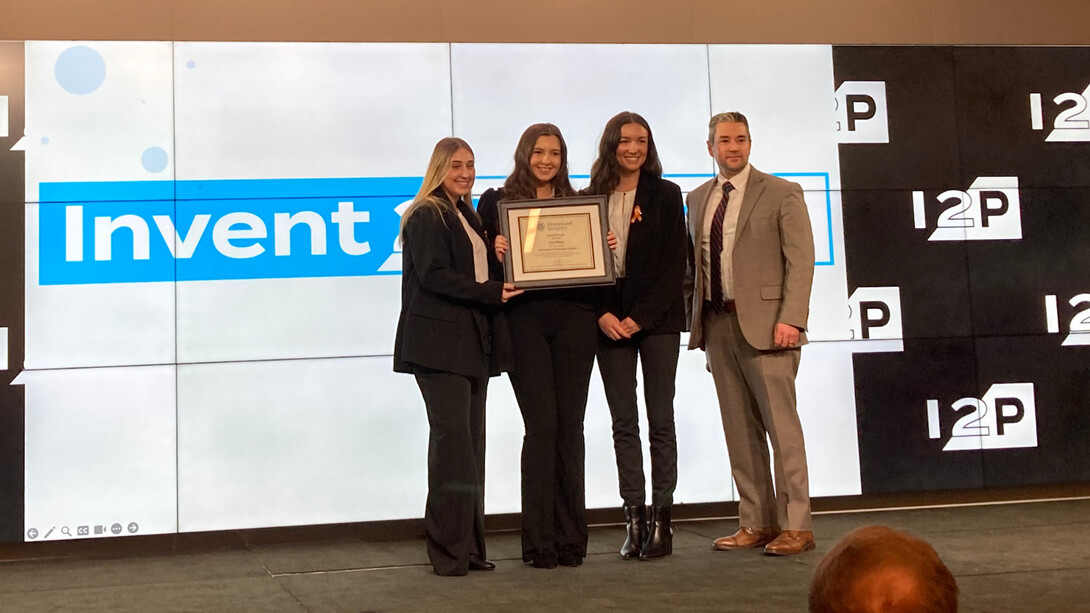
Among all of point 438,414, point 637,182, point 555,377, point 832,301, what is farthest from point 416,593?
point 832,301

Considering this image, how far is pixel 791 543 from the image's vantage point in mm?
3672

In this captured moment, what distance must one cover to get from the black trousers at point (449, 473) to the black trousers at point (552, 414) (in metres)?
0.19

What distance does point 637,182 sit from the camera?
3830mm

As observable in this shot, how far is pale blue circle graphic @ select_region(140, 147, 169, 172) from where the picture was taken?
462cm

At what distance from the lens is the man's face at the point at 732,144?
394cm

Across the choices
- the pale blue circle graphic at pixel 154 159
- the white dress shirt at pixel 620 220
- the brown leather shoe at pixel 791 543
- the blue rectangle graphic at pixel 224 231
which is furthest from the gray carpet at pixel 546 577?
the pale blue circle graphic at pixel 154 159

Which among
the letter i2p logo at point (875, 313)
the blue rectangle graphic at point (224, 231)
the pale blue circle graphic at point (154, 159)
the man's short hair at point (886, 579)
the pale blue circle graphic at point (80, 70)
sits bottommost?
the man's short hair at point (886, 579)

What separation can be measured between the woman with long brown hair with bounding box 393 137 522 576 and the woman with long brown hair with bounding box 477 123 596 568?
112mm

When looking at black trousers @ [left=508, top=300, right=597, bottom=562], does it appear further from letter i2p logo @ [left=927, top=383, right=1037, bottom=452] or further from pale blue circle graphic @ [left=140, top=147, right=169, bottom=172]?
letter i2p logo @ [left=927, top=383, right=1037, bottom=452]

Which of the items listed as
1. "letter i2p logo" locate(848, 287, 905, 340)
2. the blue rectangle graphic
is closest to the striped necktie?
"letter i2p logo" locate(848, 287, 905, 340)

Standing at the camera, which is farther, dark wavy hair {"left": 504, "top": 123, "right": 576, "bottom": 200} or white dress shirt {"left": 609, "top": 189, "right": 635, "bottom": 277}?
white dress shirt {"left": 609, "top": 189, "right": 635, "bottom": 277}

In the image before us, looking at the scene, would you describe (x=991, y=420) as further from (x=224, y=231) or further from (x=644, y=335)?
(x=224, y=231)

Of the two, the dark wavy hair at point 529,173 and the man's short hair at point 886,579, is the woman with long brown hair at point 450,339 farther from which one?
the man's short hair at point 886,579

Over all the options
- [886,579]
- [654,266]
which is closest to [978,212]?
[654,266]
